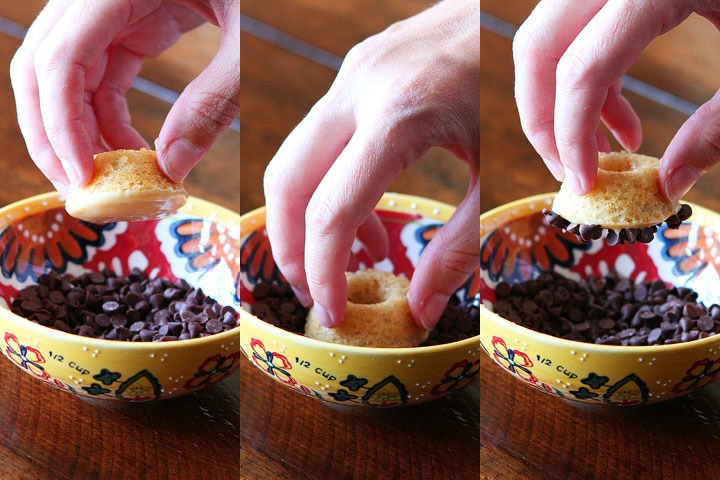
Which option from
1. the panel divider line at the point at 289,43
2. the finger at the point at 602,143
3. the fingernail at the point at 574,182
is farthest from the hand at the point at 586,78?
the panel divider line at the point at 289,43

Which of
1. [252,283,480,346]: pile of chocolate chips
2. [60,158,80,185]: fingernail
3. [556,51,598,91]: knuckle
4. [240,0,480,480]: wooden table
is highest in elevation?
[556,51,598,91]: knuckle

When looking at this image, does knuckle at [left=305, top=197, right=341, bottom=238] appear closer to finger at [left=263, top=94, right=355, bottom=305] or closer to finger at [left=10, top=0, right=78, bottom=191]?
finger at [left=263, top=94, right=355, bottom=305]

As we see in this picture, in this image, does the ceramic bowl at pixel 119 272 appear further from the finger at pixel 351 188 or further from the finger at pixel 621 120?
the finger at pixel 621 120

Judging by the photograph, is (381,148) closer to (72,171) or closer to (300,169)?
(300,169)

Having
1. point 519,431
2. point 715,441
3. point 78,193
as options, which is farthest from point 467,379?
point 78,193

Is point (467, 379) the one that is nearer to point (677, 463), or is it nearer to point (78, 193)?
point (677, 463)

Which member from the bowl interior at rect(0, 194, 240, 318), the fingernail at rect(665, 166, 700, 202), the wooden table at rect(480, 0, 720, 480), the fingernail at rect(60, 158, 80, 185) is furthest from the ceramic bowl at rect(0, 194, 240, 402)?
the fingernail at rect(665, 166, 700, 202)
